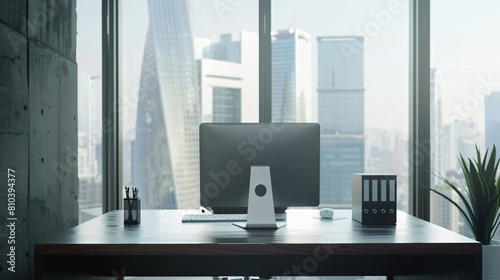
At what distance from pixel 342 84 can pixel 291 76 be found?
36 centimetres

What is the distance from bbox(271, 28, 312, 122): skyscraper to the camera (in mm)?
3266

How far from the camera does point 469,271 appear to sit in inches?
71.9

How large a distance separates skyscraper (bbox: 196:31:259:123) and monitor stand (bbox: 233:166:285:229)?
123 cm

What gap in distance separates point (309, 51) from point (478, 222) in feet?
5.04

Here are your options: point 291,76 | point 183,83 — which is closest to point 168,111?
point 183,83

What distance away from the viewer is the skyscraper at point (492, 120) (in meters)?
3.21

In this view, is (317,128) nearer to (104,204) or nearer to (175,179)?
(175,179)

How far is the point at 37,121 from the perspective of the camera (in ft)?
7.01

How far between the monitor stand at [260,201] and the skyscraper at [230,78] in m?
1.23

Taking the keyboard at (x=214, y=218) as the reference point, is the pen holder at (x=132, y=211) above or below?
above

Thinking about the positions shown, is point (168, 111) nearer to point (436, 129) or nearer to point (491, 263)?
point (436, 129)

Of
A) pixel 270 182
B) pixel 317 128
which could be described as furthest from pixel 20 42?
pixel 317 128

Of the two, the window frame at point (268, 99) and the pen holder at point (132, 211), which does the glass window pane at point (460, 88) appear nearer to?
the window frame at point (268, 99)

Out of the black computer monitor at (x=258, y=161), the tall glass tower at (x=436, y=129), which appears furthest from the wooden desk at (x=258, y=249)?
the tall glass tower at (x=436, y=129)
